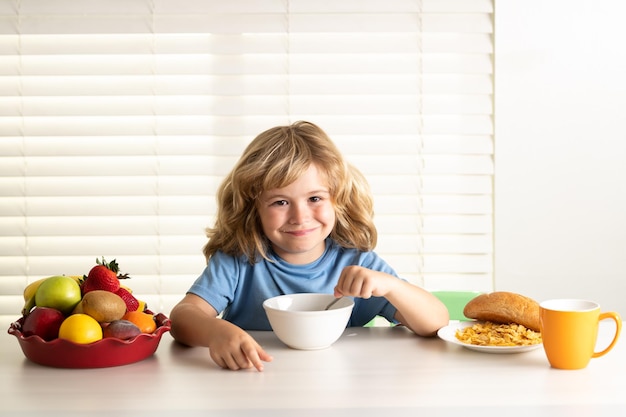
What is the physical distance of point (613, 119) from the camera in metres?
2.55

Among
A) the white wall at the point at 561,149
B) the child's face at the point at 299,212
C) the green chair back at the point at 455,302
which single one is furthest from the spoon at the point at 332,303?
the white wall at the point at 561,149

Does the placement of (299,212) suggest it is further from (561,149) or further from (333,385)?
(561,149)

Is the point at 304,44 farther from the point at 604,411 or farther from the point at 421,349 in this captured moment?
the point at 604,411

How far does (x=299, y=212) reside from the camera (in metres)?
1.42

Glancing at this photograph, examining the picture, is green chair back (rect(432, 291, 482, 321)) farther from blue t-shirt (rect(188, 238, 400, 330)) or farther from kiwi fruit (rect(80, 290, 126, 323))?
kiwi fruit (rect(80, 290, 126, 323))

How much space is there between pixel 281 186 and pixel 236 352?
42cm

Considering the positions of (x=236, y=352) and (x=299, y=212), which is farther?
(x=299, y=212)

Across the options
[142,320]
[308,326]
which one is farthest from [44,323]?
[308,326]

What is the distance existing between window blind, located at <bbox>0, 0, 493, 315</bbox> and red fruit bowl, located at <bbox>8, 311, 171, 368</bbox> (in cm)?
147

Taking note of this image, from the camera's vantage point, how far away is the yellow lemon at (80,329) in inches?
42.9

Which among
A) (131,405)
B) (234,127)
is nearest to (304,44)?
(234,127)

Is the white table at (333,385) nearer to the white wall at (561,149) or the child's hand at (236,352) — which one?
the child's hand at (236,352)

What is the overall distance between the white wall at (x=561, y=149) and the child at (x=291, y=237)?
1108 millimetres

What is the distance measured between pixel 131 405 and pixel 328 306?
47cm
